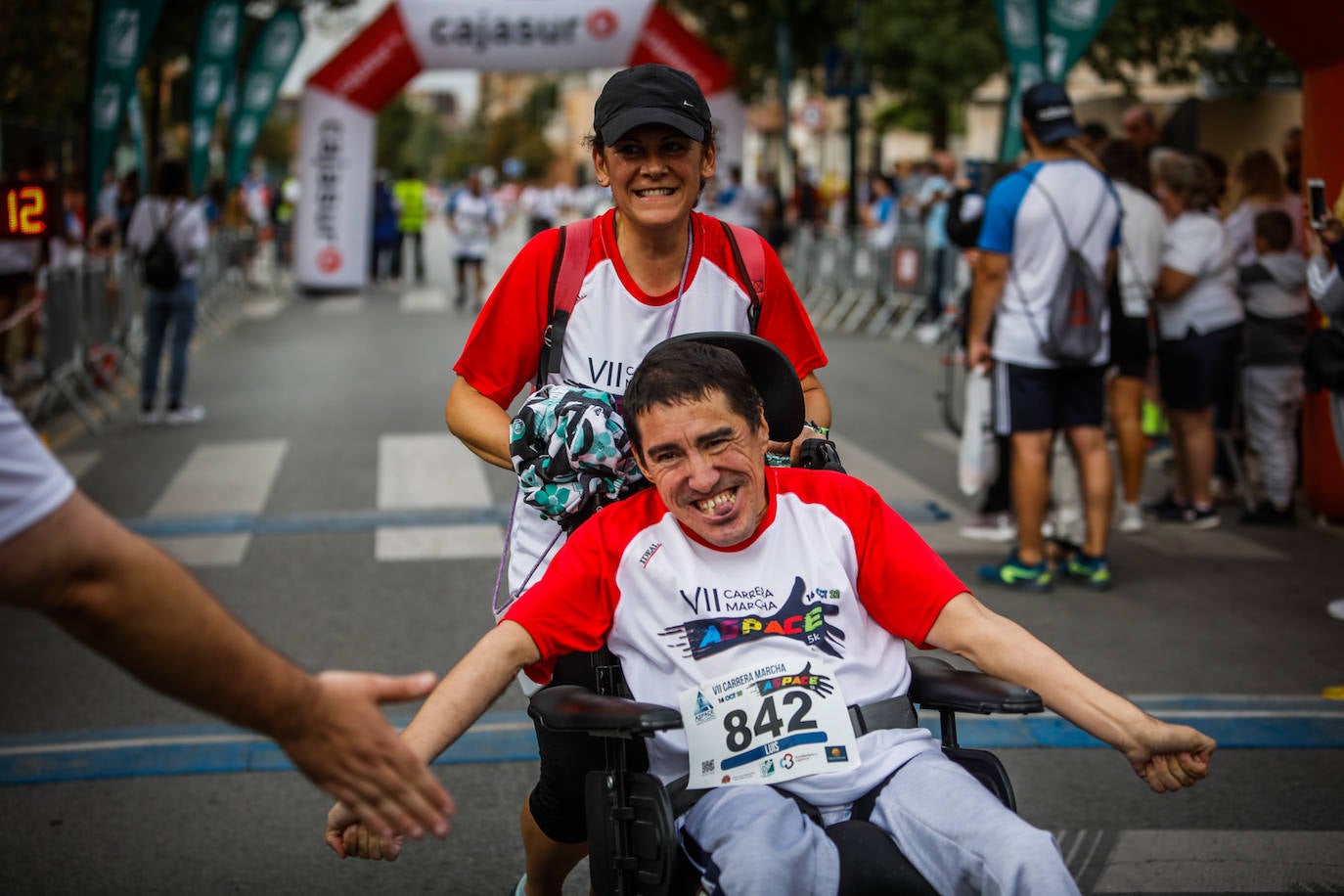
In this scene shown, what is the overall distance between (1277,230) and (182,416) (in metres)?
8.19

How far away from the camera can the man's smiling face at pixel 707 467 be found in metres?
2.95

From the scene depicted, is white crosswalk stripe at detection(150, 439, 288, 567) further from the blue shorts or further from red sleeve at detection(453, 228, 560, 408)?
red sleeve at detection(453, 228, 560, 408)

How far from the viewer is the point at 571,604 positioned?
3002 mm

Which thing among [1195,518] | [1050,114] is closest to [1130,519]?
[1195,518]

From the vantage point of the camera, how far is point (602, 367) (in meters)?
3.45

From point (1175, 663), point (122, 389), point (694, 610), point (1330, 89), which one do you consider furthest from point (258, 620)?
point (122, 389)

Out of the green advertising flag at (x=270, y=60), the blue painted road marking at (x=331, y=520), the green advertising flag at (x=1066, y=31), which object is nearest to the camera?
the blue painted road marking at (x=331, y=520)

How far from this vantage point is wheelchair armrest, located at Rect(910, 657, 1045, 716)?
9.37 feet

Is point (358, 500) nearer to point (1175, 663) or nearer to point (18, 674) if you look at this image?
point (18, 674)

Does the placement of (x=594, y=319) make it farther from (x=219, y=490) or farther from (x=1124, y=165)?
(x=219, y=490)

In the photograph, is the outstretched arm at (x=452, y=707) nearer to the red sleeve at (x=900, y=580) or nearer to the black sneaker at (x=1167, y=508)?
the red sleeve at (x=900, y=580)

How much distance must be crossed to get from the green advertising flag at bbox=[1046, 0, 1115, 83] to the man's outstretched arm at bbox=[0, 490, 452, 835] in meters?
11.6

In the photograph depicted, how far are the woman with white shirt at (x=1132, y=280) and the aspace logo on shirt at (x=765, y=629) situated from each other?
487 cm

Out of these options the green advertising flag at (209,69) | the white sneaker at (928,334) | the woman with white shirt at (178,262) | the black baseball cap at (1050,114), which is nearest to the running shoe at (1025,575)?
the black baseball cap at (1050,114)
